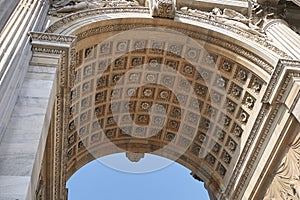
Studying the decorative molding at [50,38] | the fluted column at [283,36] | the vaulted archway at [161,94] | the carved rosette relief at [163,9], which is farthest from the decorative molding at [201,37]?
the decorative molding at [50,38]

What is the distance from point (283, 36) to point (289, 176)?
466 cm

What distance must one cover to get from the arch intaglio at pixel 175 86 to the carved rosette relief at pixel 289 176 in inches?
1.2

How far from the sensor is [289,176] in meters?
12.3

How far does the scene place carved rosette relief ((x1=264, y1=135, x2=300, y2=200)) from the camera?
1207 cm

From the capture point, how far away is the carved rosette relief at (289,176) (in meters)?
12.1

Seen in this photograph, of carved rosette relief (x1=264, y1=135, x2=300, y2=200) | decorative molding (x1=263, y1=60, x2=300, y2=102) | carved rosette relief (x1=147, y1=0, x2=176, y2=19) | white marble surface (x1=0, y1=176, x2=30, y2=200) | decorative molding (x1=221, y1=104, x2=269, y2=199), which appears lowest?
white marble surface (x1=0, y1=176, x2=30, y2=200)

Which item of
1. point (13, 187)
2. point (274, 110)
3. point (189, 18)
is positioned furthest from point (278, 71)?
point (13, 187)

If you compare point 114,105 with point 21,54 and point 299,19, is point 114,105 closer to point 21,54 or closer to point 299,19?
point 21,54

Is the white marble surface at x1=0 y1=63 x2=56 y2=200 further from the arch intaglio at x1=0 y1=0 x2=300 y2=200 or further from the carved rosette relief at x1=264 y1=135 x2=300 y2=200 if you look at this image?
the carved rosette relief at x1=264 y1=135 x2=300 y2=200

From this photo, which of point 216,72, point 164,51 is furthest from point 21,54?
point 216,72

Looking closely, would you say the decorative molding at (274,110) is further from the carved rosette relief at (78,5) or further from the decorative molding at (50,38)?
the carved rosette relief at (78,5)

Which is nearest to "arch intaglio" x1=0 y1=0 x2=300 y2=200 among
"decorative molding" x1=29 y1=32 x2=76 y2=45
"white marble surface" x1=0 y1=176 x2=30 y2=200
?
"decorative molding" x1=29 y1=32 x2=76 y2=45

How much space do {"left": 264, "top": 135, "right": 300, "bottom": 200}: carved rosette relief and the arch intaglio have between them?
31 mm

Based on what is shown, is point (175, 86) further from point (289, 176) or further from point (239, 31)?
point (289, 176)
